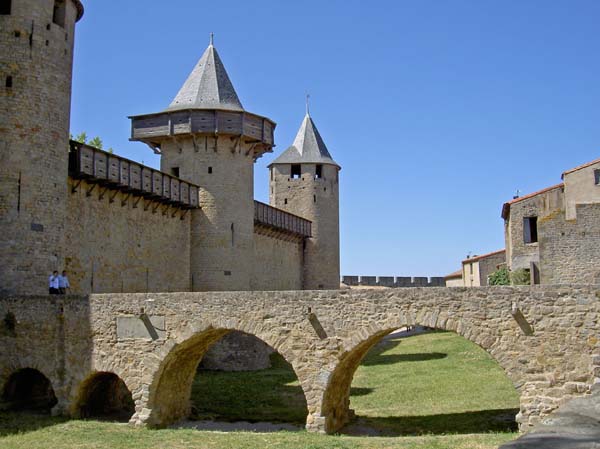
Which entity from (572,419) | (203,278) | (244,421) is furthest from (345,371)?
(203,278)

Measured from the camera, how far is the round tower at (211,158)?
24.9 metres

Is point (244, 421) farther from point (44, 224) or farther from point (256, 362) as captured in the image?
point (256, 362)

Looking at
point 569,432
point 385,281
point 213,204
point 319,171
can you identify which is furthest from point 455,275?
point 569,432

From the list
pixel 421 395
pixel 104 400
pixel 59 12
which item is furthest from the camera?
pixel 59 12

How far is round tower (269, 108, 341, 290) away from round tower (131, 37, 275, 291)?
420 inches

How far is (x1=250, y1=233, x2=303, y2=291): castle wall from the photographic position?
31172 mm

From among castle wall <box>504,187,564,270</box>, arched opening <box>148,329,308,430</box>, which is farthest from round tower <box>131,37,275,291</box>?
castle wall <box>504,187,564,270</box>

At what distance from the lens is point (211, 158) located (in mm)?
25281

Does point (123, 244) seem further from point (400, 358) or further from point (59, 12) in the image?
point (400, 358)

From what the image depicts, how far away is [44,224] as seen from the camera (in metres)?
17.4

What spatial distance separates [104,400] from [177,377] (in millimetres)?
2363

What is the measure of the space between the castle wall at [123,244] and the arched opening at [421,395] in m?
7.25

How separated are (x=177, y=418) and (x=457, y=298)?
7.34 metres

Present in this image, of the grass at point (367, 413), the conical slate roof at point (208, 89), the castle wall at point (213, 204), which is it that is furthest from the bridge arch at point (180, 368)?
the conical slate roof at point (208, 89)
